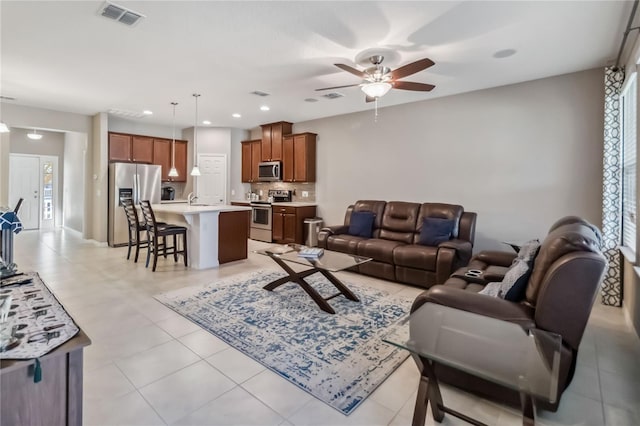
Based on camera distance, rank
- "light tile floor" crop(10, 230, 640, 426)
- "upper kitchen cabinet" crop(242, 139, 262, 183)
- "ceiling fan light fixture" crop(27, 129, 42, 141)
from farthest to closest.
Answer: "ceiling fan light fixture" crop(27, 129, 42, 141)
"upper kitchen cabinet" crop(242, 139, 262, 183)
"light tile floor" crop(10, 230, 640, 426)

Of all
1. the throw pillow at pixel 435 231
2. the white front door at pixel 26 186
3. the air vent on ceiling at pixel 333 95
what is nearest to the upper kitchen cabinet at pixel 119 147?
the white front door at pixel 26 186

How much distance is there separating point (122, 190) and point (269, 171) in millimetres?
3025

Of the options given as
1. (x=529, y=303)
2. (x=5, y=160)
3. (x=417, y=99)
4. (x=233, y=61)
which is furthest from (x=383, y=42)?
(x=5, y=160)

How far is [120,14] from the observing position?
2.72 meters

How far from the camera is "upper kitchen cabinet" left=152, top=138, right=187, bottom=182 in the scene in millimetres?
7559

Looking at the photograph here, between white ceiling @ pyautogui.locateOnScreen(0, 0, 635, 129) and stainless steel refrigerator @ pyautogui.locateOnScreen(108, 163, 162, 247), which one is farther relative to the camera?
stainless steel refrigerator @ pyautogui.locateOnScreen(108, 163, 162, 247)

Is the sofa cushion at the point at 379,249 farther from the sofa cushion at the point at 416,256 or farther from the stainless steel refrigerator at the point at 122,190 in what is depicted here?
the stainless steel refrigerator at the point at 122,190

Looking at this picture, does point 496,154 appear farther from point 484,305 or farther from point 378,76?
point 484,305

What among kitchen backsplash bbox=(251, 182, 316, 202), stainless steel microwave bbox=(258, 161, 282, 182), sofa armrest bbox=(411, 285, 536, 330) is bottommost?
sofa armrest bbox=(411, 285, 536, 330)

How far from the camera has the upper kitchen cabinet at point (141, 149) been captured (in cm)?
712

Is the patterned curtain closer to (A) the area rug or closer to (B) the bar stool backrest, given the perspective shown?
(A) the area rug

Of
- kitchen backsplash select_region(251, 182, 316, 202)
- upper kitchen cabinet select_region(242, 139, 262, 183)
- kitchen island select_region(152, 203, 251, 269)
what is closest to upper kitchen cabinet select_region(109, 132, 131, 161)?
kitchen island select_region(152, 203, 251, 269)

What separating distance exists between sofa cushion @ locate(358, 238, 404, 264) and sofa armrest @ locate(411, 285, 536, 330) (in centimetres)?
226

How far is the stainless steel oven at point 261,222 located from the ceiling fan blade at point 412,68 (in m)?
4.47
